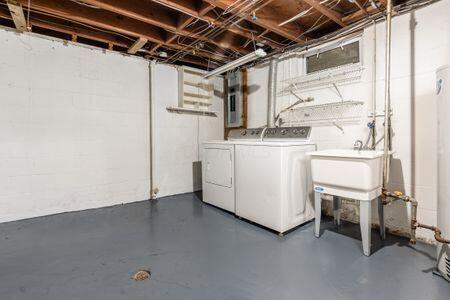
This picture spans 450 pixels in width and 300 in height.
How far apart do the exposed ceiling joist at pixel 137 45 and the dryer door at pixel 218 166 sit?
5.84ft

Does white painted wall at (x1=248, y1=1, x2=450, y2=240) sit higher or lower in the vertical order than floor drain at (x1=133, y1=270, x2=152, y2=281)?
higher

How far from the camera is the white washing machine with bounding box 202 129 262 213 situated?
3033 mm

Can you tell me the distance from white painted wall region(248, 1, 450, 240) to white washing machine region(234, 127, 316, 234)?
30.0 inches

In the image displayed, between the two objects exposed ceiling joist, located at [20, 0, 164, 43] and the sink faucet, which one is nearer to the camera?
exposed ceiling joist, located at [20, 0, 164, 43]

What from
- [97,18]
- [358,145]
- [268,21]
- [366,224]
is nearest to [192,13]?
[268,21]

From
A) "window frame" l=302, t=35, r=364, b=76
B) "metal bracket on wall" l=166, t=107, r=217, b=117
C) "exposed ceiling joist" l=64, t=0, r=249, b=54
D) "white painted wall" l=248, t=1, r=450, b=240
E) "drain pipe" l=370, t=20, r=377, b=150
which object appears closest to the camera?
"white painted wall" l=248, t=1, r=450, b=240

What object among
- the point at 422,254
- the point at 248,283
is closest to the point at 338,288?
the point at 248,283

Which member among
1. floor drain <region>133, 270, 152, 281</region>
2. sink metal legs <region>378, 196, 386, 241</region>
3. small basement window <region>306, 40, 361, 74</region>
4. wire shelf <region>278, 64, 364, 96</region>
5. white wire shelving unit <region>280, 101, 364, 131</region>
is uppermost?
small basement window <region>306, 40, 361, 74</region>

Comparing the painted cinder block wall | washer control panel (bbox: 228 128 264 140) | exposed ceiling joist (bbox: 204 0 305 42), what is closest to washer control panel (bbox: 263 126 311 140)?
washer control panel (bbox: 228 128 264 140)

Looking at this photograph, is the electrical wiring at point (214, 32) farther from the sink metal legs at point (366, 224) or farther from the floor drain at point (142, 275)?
the floor drain at point (142, 275)

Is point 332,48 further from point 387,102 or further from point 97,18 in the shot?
point 97,18

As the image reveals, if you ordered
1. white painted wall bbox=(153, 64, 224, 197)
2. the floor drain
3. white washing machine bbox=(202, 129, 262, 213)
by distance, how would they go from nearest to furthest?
the floor drain
white washing machine bbox=(202, 129, 262, 213)
white painted wall bbox=(153, 64, 224, 197)

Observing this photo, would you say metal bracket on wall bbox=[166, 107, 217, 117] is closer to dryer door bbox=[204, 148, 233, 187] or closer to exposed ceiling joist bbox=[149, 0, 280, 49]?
dryer door bbox=[204, 148, 233, 187]

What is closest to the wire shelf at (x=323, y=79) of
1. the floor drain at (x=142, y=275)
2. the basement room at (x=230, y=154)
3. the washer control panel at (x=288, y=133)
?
the basement room at (x=230, y=154)
